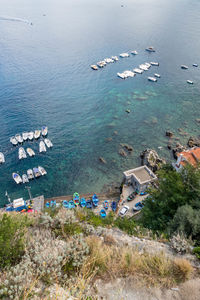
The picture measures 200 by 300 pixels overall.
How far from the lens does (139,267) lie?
383 inches

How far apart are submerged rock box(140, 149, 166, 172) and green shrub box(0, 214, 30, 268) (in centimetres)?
3803

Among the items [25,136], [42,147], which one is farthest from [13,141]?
[42,147]

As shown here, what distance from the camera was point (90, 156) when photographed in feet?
169

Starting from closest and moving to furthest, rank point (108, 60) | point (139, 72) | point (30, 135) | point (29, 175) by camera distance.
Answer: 1. point (29, 175)
2. point (30, 135)
3. point (139, 72)
4. point (108, 60)

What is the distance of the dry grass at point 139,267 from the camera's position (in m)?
9.36

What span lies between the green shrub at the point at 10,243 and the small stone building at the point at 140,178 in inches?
1234

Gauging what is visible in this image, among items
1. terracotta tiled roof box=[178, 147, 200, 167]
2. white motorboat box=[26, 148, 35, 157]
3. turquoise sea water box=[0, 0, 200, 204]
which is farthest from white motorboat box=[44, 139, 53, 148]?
terracotta tiled roof box=[178, 147, 200, 167]

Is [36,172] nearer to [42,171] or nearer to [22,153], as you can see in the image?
[42,171]

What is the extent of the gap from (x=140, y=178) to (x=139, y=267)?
106ft

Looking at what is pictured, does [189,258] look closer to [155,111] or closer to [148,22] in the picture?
[155,111]

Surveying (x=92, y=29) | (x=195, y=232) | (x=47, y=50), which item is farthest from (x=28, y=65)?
(x=195, y=232)

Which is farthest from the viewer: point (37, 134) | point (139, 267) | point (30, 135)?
point (37, 134)

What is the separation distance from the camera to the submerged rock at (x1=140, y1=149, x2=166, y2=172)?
4538 cm

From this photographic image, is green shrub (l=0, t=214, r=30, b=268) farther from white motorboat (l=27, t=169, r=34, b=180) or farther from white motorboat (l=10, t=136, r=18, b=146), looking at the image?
white motorboat (l=10, t=136, r=18, b=146)
